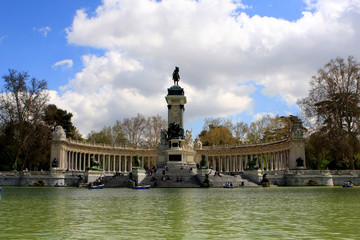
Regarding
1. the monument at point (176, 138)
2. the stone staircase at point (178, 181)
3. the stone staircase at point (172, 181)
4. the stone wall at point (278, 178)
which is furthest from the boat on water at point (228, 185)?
the monument at point (176, 138)

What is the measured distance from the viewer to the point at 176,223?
41.1ft

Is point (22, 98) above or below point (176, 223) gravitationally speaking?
above

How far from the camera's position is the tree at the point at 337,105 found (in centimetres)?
5134

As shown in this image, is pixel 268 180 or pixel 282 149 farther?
pixel 282 149

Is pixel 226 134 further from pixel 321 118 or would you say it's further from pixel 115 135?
pixel 321 118

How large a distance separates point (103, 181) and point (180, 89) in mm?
29234

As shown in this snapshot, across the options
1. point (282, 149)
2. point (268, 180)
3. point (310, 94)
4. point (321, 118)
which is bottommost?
point (268, 180)

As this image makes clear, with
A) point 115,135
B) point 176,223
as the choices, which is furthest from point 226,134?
point 176,223

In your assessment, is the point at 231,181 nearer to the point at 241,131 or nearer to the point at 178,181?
the point at 178,181

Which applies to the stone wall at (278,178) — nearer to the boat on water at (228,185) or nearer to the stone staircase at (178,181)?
the stone staircase at (178,181)

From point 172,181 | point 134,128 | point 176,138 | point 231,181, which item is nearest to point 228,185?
point 231,181

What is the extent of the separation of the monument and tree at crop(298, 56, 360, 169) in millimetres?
21945

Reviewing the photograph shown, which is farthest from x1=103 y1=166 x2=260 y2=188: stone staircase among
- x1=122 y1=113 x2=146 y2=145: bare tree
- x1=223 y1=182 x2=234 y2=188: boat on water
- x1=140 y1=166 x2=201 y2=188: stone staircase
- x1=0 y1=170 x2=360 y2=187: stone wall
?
x1=122 y1=113 x2=146 y2=145: bare tree

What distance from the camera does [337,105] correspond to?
5328 cm
